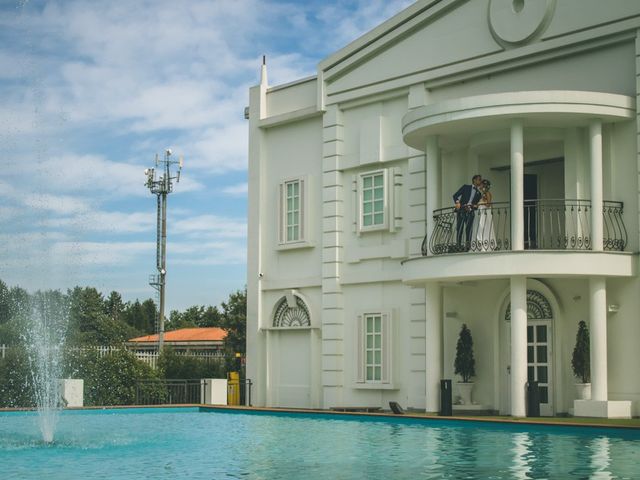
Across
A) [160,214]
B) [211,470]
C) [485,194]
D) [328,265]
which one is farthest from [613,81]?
[160,214]

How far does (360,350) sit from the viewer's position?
2575cm

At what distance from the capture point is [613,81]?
21203 millimetres

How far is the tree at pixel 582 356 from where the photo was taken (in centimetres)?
2059

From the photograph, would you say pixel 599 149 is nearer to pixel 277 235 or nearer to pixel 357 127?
pixel 357 127

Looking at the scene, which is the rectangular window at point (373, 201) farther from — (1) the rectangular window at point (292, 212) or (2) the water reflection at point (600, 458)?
(2) the water reflection at point (600, 458)

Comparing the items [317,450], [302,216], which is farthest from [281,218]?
[317,450]

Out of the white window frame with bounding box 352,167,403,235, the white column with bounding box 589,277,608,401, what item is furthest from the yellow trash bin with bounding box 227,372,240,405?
the white column with bounding box 589,277,608,401

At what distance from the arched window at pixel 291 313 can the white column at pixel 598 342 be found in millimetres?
9162

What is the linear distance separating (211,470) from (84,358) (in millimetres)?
17810

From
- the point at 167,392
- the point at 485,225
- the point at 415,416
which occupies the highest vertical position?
the point at 485,225

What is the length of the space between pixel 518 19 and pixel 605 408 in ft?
28.8

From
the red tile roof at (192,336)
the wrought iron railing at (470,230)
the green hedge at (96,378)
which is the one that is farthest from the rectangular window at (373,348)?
the red tile roof at (192,336)

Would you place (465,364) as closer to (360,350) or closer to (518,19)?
(360,350)

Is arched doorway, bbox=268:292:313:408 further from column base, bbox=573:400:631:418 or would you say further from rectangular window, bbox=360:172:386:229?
column base, bbox=573:400:631:418
